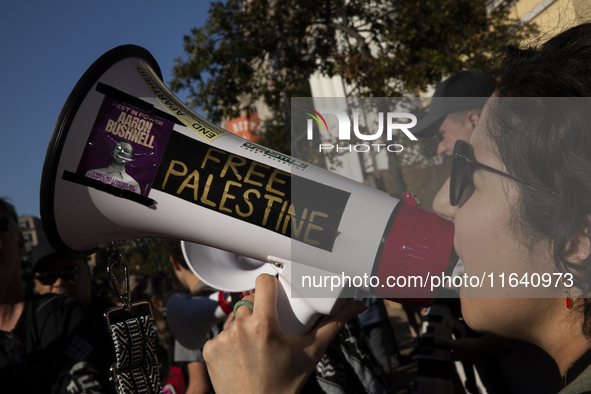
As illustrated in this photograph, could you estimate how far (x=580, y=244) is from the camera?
932mm

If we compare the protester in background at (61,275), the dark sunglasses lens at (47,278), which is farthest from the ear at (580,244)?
the dark sunglasses lens at (47,278)

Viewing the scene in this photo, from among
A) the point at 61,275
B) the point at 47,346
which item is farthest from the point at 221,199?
the point at 61,275

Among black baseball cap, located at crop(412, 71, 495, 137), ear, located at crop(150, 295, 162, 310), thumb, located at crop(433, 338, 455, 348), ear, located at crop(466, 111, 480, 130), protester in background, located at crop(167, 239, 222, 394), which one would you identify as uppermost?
black baseball cap, located at crop(412, 71, 495, 137)

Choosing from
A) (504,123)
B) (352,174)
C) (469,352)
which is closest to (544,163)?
(504,123)

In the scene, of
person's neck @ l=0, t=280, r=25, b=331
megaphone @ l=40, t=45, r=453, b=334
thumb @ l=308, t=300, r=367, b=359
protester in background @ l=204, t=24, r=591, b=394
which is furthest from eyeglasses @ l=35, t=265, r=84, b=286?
thumb @ l=308, t=300, r=367, b=359

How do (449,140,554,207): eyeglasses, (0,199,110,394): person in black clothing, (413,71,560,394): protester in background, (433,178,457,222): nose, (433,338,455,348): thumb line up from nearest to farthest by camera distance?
(449,140,554,207): eyeglasses < (433,178,457,222): nose < (413,71,560,394): protester in background < (433,338,455,348): thumb < (0,199,110,394): person in black clothing

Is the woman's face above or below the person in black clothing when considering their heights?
above

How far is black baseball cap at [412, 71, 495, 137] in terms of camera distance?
2.36m

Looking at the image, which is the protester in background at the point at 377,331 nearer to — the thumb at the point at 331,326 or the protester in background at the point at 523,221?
the thumb at the point at 331,326

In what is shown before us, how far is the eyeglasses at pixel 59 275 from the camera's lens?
10.9ft

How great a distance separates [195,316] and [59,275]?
1.76 meters

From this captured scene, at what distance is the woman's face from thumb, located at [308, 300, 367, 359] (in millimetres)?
351

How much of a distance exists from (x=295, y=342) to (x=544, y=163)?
31.5 inches

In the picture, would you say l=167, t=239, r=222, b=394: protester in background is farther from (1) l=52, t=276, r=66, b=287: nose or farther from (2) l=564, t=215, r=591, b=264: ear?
(2) l=564, t=215, r=591, b=264: ear
